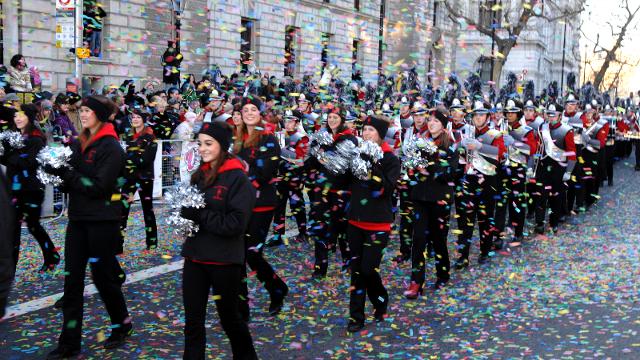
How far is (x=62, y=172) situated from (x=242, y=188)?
5.32 ft

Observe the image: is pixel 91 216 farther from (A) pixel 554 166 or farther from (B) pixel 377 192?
(A) pixel 554 166

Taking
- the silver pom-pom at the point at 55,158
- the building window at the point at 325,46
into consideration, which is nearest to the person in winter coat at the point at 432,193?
the silver pom-pom at the point at 55,158

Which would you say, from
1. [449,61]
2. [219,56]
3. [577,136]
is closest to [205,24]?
[219,56]

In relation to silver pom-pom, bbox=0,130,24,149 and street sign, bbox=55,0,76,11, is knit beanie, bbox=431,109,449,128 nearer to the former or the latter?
silver pom-pom, bbox=0,130,24,149

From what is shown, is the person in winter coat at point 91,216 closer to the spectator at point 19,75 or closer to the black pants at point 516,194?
the black pants at point 516,194

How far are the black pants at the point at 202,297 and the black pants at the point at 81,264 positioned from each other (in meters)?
1.04

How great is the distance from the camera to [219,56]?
27.0 metres

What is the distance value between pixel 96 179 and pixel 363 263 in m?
2.38

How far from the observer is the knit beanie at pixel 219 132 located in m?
4.88

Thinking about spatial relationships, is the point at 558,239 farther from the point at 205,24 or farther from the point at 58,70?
the point at 205,24

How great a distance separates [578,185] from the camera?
13750mm

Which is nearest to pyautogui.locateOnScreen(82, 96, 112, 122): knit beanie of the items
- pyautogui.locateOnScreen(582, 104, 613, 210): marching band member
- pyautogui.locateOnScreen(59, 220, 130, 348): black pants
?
pyautogui.locateOnScreen(59, 220, 130, 348): black pants

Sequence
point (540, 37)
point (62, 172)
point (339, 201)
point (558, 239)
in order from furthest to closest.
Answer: point (540, 37) < point (558, 239) < point (339, 201) < point (62, 172)

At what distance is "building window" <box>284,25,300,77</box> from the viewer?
105 feet
